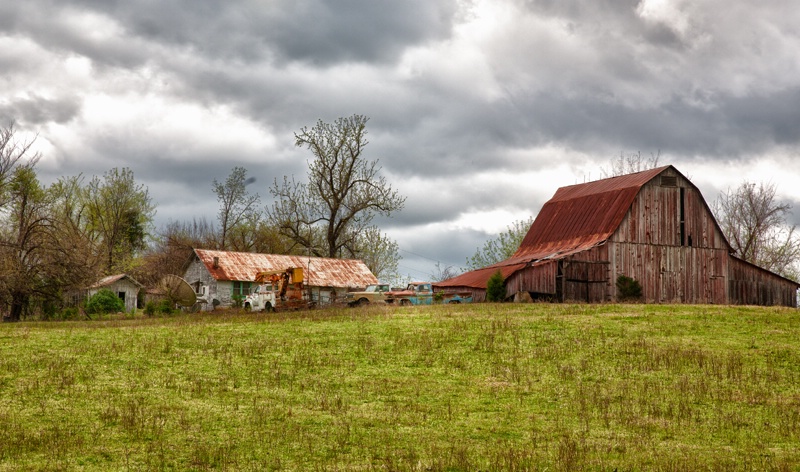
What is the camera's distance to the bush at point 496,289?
48.6 m

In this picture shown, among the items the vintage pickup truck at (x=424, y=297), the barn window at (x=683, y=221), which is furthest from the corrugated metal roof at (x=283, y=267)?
the barn window at (x=683, y=221)

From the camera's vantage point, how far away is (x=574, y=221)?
5509 cm

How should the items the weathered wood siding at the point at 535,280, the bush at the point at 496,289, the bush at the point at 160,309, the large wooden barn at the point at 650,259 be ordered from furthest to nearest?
1. the bush at the point at 160,309
2. the bush at the point at 496,289
3. the large wooden barn at the point at 650,259
4. the weathered wood siding at the point at 535,280

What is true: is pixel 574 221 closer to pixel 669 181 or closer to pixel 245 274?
pixel 669 181

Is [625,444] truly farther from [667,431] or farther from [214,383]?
[214,383]

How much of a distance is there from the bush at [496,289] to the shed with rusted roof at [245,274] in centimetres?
1419

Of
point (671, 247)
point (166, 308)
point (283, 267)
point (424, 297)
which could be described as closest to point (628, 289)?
point (671, 247)

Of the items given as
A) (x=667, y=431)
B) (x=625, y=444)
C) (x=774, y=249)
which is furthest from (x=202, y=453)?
(x=774, y=249)

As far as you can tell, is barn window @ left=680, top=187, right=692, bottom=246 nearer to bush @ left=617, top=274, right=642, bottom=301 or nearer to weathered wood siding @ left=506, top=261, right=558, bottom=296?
bush @ left=617, top=274, right=642, bottom=301

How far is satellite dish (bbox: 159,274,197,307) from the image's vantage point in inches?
2215

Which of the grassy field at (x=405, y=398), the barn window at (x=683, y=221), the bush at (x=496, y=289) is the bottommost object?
the grassy field at (x=405, y=398)

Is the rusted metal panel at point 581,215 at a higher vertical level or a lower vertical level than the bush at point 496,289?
higher

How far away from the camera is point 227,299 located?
6206cm

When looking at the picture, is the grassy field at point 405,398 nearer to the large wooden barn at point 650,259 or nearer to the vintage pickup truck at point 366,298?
the large wooden barn at point 650,259
